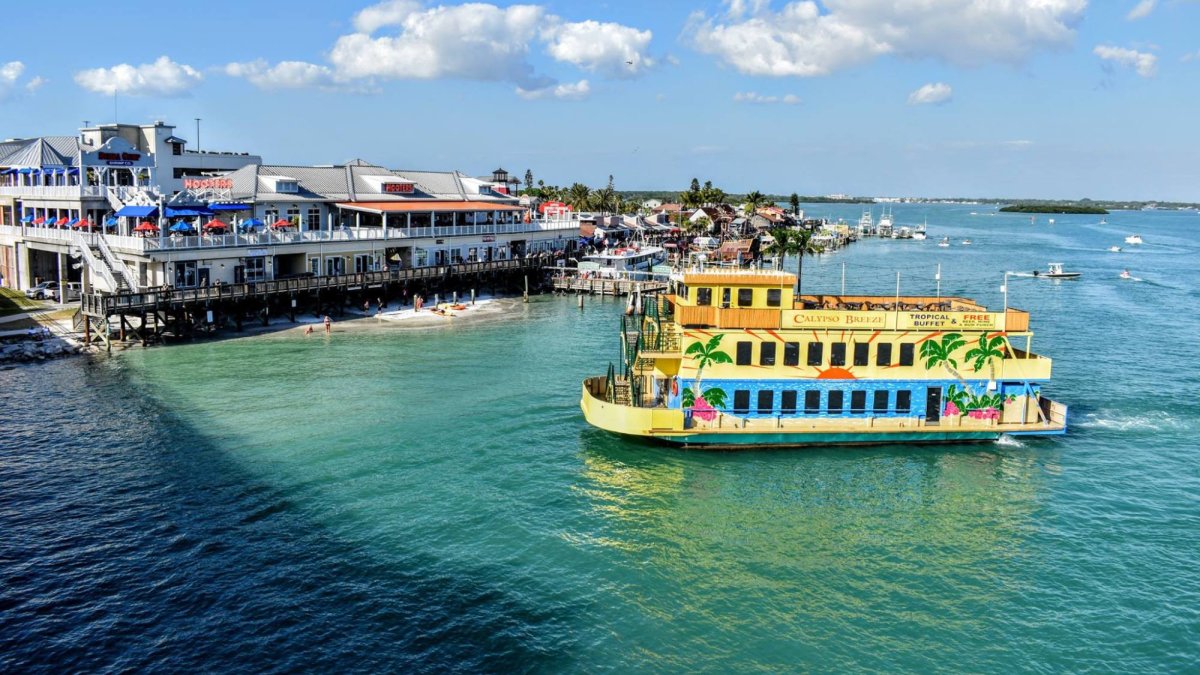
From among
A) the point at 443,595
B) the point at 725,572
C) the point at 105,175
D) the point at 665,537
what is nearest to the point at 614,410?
the point at 665,537

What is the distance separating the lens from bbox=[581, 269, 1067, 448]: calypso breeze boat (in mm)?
39906

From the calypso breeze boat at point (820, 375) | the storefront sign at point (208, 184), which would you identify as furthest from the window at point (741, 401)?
the storefront sign at point (208, 184)

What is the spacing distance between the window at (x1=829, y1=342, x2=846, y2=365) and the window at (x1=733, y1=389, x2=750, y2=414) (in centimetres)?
397

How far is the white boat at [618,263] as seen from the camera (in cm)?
9981

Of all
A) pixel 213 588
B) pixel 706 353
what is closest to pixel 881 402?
pixel 706 353

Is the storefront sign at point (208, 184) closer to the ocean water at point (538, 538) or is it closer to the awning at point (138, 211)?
the awning at point (138, 211)

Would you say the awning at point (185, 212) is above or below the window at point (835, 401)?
above

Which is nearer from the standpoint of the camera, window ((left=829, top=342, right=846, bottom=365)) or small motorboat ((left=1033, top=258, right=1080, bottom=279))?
window ((left=829, top=342, right=846, bottom=365))

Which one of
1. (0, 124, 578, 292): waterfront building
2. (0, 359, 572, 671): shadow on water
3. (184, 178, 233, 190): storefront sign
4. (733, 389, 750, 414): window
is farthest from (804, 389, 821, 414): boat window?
(184, 178, 233, 190): storefront sign

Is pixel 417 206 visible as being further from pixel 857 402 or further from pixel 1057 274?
pixel 1057 274

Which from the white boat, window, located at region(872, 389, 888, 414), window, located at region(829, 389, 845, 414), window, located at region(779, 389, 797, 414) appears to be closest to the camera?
window, located at region(779, 389, 797, 414)

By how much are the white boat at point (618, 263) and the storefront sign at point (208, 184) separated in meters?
36.9

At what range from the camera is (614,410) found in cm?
3981

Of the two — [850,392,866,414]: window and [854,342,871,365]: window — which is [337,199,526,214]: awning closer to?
[854,342,871,365]: window
